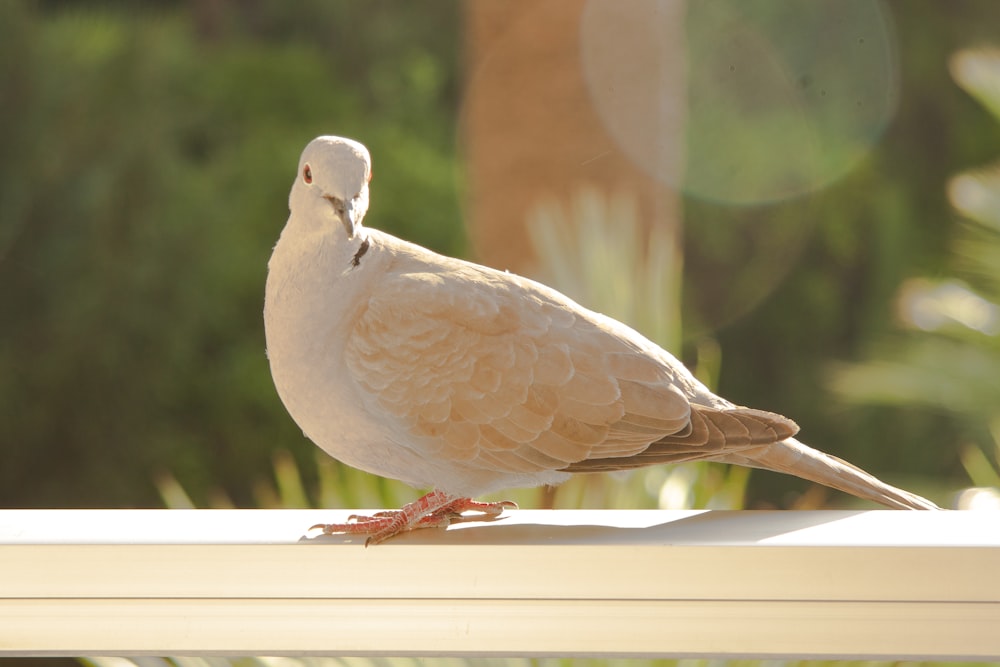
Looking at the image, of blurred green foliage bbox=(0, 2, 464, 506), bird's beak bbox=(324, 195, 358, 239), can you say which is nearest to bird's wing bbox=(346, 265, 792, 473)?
bird's beak bbox=(324, 195, 358, 239)

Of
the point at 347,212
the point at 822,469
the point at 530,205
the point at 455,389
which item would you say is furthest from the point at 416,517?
the point at 530,205

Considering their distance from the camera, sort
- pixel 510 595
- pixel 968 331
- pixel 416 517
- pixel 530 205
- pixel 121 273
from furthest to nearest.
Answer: pixel 121 273
pixel 968 331
pixel 530 205
pixel 416 517
pixel 510 595

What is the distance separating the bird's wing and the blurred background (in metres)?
0.65

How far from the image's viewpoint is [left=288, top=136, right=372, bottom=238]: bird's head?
103cm

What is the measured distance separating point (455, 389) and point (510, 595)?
237 millimetres

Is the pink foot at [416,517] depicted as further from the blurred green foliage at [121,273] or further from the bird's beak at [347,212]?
the blurred green foliage at [121,273]

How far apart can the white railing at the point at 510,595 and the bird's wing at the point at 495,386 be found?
0.14 meters

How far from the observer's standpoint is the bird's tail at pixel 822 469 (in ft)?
3.63

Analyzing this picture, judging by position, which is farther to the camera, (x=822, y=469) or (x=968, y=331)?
(x=968, y=331)

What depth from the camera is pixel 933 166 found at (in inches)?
281

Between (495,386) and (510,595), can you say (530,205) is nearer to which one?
(495,386)

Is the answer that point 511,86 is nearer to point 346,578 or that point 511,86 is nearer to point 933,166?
point 346,578

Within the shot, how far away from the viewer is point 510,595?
944mm

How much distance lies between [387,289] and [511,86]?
1.63 m
